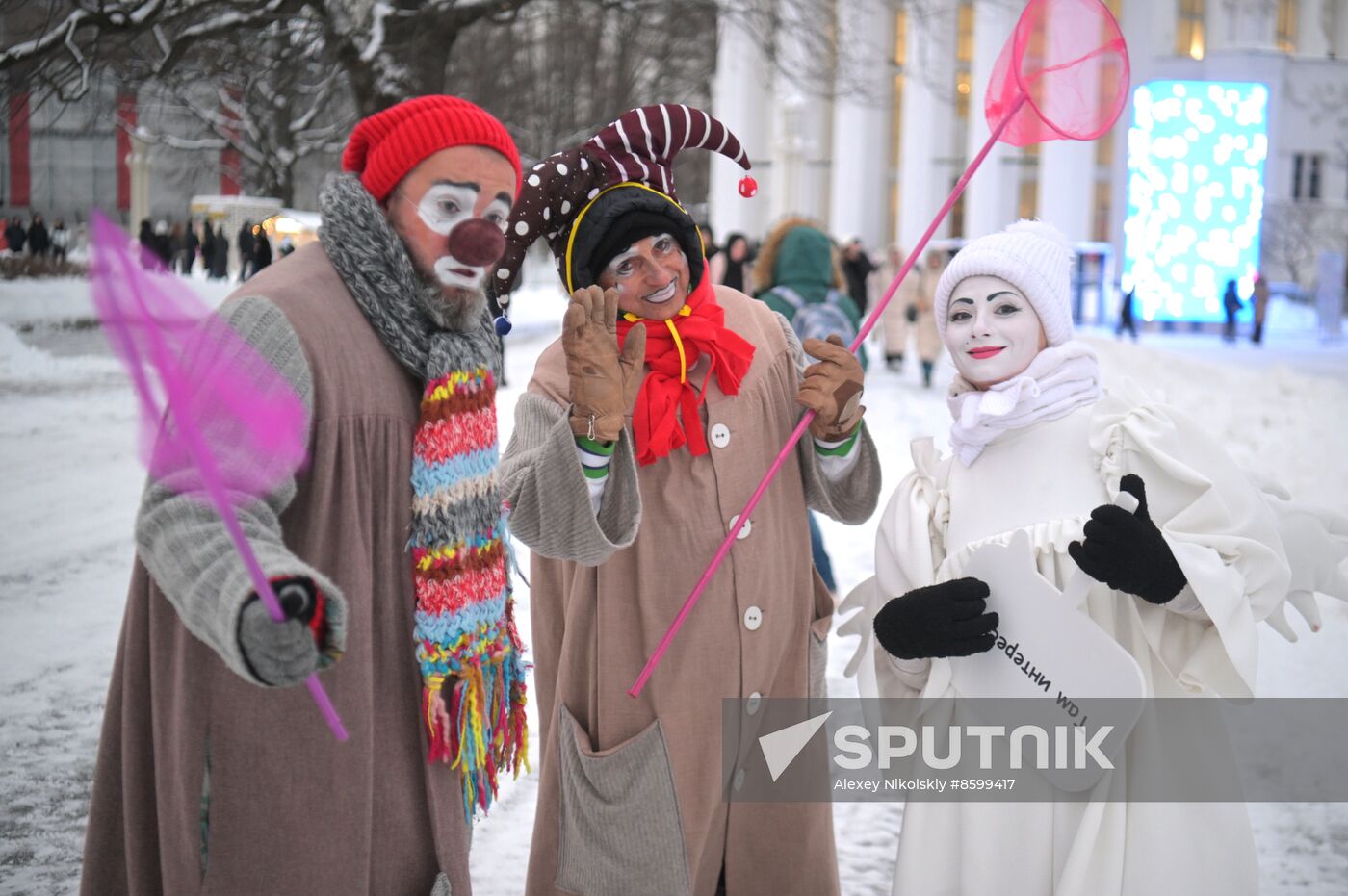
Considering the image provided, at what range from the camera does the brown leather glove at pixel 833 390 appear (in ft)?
9.65

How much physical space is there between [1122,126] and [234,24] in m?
28.5

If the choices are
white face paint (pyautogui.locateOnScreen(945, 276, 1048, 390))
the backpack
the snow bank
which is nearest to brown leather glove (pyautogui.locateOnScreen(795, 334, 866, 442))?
white face paint (pyautogui.locateOnScreen(945, 276, 1048, 390))

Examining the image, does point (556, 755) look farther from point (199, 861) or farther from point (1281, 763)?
point (1281, 763)

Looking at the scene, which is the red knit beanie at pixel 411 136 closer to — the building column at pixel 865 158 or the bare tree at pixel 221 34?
the bare tree at pixel 221 34

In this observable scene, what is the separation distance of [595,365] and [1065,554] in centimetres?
111

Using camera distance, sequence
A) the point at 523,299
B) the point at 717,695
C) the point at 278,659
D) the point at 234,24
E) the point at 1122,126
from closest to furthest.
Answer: the point at 278,659, the point at 717,695, the point at 234,24, the point at 1122,126, the point at 523,299

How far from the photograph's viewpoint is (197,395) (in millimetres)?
1954

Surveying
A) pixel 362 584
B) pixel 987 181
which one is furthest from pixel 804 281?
pixel 987 181

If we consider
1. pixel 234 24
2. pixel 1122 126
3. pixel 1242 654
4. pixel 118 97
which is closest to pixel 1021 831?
pixel 1242 654

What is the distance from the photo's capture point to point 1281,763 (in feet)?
15.4

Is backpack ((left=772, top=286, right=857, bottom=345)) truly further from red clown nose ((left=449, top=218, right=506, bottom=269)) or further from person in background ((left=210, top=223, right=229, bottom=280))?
person in background ((left=210, top=223, right=229, bottom=280))

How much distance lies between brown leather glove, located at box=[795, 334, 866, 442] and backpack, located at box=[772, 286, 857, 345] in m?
3.17

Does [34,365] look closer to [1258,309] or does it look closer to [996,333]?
[996,333]

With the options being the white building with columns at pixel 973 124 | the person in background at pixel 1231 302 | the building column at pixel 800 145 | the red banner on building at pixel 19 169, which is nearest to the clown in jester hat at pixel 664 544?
the red banner on building at pixel 19 169
